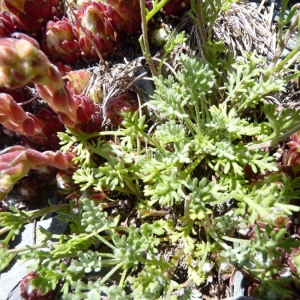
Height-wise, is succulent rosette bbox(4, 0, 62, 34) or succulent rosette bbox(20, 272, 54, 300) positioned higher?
succulent rosette bbox(4, 0, 62, 34)

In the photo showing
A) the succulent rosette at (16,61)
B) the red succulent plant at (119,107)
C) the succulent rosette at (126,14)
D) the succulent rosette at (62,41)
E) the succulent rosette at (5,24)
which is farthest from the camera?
the succulent rosette at (5,24)

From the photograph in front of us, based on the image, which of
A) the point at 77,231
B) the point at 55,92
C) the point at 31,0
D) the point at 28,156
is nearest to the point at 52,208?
the point at 77,231

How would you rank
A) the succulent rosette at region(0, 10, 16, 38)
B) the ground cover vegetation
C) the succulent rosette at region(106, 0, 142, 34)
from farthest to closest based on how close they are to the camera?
the succulent rosette at region(0, 10, 16, 38), the succulent rosette at region(106, 0, 142, 34), the ground cover vegetation

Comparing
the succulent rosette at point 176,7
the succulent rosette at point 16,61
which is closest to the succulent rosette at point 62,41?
the succulent rosette at point 176,7

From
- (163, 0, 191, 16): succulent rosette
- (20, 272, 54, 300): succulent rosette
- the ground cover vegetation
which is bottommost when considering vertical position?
(20, 272, 54, 300): succulent rosette

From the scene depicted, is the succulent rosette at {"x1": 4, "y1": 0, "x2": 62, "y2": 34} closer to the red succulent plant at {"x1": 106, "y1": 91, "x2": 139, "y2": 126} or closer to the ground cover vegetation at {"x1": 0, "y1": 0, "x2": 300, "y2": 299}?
the ground cover vegetation at {"x1": 0, "y1": 0, "x2": 300, "y2": 299}

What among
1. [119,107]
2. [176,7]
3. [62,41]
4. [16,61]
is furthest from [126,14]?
[16,61]

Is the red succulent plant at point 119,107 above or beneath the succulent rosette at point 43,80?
beneath

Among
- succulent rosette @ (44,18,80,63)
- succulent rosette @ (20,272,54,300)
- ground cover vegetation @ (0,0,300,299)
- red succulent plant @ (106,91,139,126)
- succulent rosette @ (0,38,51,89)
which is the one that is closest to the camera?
succulent rosette @ (0,38,51,89)

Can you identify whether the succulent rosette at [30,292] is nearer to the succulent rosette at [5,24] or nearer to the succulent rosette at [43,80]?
the succulent rosette at [43,80]

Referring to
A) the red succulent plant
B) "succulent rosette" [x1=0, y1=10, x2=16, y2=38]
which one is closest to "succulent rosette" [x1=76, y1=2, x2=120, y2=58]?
the red succulent plant
